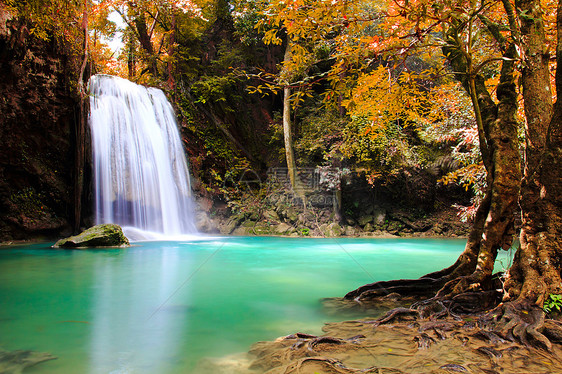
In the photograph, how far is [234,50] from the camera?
16812 millimetres

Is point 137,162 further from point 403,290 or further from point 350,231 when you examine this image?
point 403,290

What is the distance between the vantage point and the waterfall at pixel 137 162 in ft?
40.7

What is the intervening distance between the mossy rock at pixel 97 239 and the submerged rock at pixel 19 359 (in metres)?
7.74

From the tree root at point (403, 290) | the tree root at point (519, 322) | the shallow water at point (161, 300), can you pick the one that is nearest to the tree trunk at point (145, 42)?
the shallow water at point (161, 300)

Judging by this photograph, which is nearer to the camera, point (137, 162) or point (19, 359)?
point (19, 359)

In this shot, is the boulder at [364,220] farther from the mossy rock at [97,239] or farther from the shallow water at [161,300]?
the mossy rock at [97,239]

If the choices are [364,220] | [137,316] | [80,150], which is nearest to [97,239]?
[80,150]

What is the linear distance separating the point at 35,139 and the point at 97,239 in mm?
4448

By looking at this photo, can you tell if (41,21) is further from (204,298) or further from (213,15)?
(213,15)

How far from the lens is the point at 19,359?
8.69ft

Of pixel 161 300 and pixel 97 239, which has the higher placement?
pixel 97 239

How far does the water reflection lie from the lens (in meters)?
2.68

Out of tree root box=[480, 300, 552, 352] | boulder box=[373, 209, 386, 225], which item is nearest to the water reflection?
tree root box=[480, 300, 552, 352]

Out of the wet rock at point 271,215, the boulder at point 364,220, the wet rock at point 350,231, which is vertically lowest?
the wet rock at point 350,231
